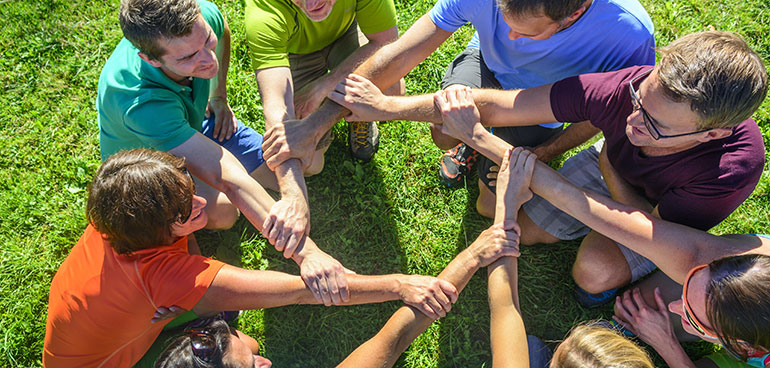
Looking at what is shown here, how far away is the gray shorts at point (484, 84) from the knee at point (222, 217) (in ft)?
6.31

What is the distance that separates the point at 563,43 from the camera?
10.5 ft

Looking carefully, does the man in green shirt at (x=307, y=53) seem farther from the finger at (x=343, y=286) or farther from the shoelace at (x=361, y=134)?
the finger at (x=343, y=286)

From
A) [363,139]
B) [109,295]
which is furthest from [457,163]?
[109,295]

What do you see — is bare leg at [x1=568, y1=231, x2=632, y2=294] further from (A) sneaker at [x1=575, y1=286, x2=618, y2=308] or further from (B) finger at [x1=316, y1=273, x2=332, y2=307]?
(B) finger at [x1=316, y1=273, x2=332, y2=307]

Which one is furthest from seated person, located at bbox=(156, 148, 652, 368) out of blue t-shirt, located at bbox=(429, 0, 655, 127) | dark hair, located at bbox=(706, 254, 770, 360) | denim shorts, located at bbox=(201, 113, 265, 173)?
denim shorts, located at bbox=(201, 113, 265, 173)

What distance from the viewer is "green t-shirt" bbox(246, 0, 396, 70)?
349cm

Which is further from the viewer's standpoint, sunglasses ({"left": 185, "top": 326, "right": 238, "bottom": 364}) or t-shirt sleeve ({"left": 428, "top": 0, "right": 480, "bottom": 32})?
t-shirt sleeve ({"left": 428, "top": 0, "right": 480, "bottom": 32})

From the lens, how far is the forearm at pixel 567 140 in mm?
3363

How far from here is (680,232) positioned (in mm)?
2787

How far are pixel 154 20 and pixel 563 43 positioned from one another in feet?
8.20

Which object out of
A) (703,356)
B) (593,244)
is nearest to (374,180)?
(593,244)

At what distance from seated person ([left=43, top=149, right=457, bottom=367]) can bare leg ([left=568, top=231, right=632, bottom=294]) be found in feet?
7.25

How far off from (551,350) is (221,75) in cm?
323

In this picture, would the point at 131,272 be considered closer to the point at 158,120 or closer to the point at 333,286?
the point at 158,120
